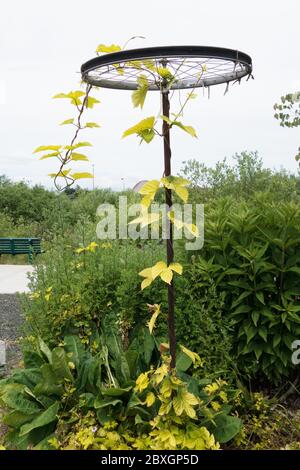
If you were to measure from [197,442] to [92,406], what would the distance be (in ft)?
2.34

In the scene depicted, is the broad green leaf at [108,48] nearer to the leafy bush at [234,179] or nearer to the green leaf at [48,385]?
the green leaf at [48,385]

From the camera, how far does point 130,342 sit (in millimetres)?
3727

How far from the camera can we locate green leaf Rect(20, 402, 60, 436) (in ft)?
9.88

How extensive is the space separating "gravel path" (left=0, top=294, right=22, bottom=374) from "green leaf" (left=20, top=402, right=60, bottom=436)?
65.1 inches

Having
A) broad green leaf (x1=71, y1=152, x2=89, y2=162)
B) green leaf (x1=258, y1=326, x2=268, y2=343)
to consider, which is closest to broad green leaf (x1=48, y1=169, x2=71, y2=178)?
broad green leaf (x1=71, y1=152, x2=89, y2=162)

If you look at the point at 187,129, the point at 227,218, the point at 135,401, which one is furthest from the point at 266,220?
the point at 135,401

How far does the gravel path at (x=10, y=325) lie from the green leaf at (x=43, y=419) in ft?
5.43

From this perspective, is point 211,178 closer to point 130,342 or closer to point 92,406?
point 130,342

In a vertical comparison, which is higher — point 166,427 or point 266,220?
point 266,220

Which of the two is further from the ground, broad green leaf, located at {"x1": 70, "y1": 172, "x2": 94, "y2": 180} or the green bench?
broad green leaf, located at {"x1": 70, "y1": 172, "x2": 94, "y2": 180}

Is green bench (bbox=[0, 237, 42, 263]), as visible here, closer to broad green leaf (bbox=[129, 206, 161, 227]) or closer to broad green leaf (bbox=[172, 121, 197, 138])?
broad green leaf (bbox=[129, 206, 161, 227])

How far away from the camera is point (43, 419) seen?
3.05 meters

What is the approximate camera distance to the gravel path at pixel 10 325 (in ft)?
16.5

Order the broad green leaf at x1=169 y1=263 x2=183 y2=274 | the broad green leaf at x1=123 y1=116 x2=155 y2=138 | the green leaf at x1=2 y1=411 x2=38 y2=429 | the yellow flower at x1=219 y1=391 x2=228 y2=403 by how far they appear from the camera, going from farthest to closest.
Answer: the green leaf at x1=2 y1=411 x2=38 y2=429 < the yellow flower at x1=219 y1=391 x2=228 y2=403 < the broad green leaf at x1=169 y1=263 x2=183 y2=274 < the broad green leaf at x1=123 y1=116 x2=155 y2=138
